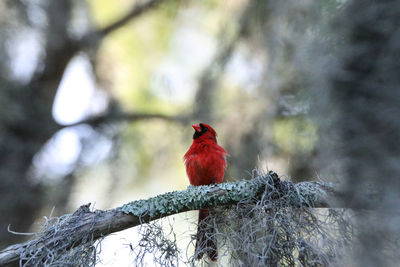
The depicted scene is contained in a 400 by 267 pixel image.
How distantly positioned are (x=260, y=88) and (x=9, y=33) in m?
2.70

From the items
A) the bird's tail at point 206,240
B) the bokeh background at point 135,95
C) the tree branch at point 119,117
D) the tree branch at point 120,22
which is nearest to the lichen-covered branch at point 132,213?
the bird's tail at point 206,240

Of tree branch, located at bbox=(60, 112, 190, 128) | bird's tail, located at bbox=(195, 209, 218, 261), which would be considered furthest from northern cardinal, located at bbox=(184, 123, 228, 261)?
bird's tail, located at bbox=(195, 209, 218, 261)

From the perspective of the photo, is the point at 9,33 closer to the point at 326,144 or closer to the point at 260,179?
the point at 260,179

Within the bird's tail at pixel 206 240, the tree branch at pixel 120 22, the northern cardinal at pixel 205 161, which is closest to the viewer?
the bird's tail at pixel 206 240

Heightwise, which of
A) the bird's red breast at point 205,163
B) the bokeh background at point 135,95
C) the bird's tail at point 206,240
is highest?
the bokeh background at point 135,95

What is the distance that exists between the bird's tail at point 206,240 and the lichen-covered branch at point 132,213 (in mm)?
118

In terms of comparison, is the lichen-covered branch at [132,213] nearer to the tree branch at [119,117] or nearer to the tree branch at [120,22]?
the tree branch at [119,117]

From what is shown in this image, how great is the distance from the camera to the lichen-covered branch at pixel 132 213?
2.34 metres

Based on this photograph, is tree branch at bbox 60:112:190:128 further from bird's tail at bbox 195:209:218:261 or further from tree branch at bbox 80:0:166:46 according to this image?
bird's tail at bbox 195:209:218:261

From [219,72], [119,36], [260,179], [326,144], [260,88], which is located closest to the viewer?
[326,144]

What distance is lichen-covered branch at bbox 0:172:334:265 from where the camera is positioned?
234cm

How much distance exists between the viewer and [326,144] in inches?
40.5

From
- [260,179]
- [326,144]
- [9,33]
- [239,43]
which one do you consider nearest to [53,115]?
[9,33]

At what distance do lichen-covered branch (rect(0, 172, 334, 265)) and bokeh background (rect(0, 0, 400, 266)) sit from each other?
89 cm
